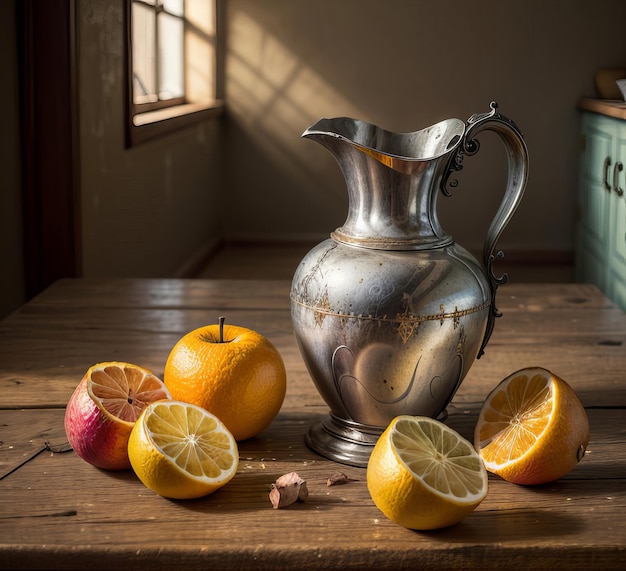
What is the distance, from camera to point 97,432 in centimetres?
73

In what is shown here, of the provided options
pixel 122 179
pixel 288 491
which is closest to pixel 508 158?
pixel 288 491

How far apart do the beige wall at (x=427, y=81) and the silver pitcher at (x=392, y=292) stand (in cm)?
375

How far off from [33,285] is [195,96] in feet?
8.14

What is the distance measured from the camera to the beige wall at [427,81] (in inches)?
175

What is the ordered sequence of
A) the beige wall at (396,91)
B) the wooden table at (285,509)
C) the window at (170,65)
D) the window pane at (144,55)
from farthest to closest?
the beige wall at (396,91)
the window pane at (144,55)
the window at (170,65)
the wooden table at (285,509)

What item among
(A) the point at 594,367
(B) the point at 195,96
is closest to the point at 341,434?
(A) the point at 594,367

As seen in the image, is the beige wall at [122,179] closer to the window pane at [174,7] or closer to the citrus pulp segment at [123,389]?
the window pane at [174,7]

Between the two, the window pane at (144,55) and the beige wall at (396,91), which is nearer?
the window pane at (144,55)

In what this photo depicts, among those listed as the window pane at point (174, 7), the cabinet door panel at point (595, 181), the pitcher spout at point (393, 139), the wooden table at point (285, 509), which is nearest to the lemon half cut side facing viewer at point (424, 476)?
the wooden table at point (285, 509)

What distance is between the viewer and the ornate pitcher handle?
0.75 metres

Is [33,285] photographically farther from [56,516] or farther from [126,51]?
[56,516]

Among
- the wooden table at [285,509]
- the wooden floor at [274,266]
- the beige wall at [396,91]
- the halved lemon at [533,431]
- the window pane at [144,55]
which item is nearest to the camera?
the wooden table at [285,509]

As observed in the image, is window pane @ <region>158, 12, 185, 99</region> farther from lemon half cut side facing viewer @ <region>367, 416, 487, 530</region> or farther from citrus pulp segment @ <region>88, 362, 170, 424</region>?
lemon half cut side facing viewer @ <region>367, 416, 487, 530</region>

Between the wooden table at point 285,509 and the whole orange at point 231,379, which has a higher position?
the whole orange at point 231,379
